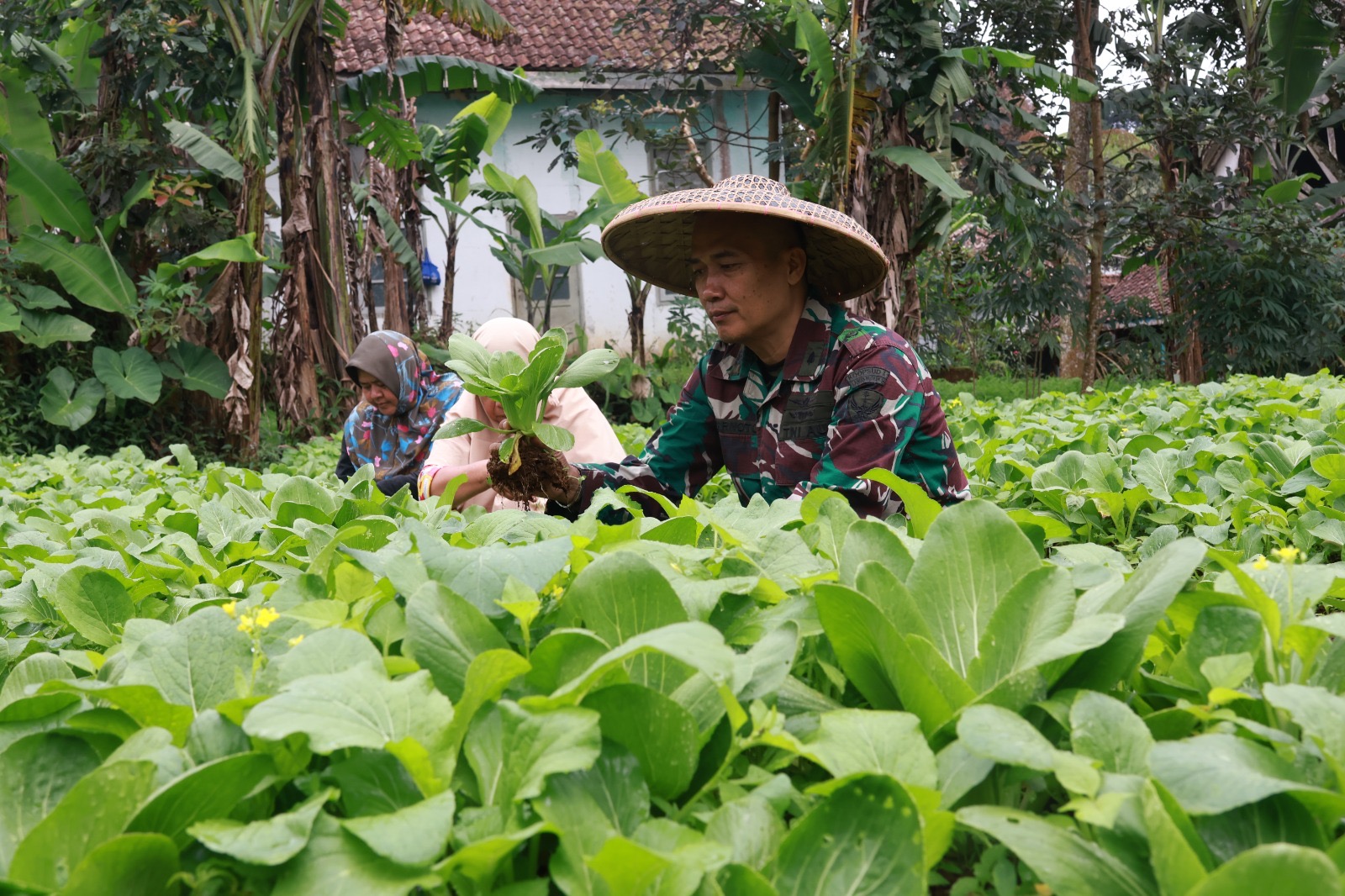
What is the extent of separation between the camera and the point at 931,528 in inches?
42.6

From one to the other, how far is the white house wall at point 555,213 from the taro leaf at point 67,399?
7.33 m

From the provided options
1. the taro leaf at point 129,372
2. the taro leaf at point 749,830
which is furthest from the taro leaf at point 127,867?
the taro leaf at point 129,372

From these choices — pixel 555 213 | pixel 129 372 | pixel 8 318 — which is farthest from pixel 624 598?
pixel 555 213

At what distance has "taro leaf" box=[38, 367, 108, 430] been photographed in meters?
9.62

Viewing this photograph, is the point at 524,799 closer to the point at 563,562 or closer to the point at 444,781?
the point at 444,781

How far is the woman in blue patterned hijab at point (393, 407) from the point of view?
5691 millimetres

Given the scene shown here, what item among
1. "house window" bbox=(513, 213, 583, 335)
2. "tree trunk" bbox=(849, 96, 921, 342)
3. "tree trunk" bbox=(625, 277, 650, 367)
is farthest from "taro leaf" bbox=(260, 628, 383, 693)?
"house window" bbox=(513, 213, 583, 335)

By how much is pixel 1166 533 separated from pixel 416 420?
15.7 feet

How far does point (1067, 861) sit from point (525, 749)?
1.28 feet

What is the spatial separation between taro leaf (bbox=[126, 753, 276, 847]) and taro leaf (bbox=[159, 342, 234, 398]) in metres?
10.2

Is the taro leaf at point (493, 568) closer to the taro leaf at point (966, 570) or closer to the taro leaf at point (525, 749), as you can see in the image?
the taro leaf at point (525, 749)

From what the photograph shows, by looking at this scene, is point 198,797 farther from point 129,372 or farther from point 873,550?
point 129,372

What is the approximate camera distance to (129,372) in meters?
10.0

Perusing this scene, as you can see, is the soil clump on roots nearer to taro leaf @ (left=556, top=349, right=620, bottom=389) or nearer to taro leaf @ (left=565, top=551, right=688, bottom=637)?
taro leaf @ (left=556, top=349, right=620, bottom=389)
